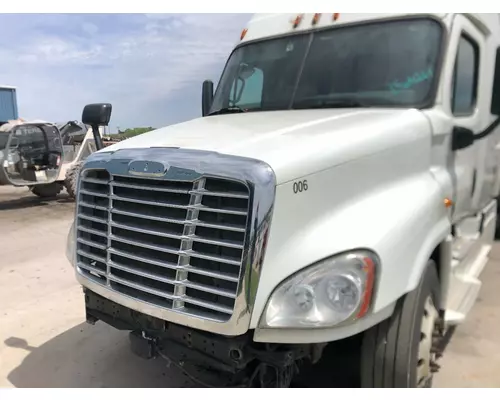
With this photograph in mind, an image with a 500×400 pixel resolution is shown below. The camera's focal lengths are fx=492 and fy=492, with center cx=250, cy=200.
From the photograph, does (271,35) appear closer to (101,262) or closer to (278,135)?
(278,135)

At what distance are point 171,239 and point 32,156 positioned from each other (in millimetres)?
10636

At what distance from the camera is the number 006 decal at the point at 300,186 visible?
7.52 ft

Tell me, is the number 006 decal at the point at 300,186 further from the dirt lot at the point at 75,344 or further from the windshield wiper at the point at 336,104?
the dirt lot at the point at 75,344

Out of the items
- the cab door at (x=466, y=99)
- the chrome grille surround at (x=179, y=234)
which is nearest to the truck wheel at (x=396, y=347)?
the chrome grille surround at (x=179, y=234)

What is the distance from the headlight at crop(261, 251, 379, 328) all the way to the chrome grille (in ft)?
0.73

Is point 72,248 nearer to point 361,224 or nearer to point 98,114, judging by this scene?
point 98,114

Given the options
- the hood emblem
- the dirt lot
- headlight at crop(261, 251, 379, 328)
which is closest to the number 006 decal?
headlight at crop(261, 251, 379, 328)

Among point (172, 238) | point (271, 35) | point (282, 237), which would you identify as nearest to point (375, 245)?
point (282, 237)

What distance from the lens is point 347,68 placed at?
3439 millimetres

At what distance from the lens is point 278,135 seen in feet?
8.64

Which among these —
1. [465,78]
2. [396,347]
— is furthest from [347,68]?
[396,347]

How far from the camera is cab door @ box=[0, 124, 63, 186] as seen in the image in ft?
37.2

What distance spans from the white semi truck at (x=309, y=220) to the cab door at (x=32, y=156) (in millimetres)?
8979

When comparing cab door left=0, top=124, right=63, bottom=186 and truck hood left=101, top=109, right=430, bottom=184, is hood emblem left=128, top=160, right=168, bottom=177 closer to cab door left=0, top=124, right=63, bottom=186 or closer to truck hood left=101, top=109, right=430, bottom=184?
truck hood left=101, top=109, right=430, bottom=184
